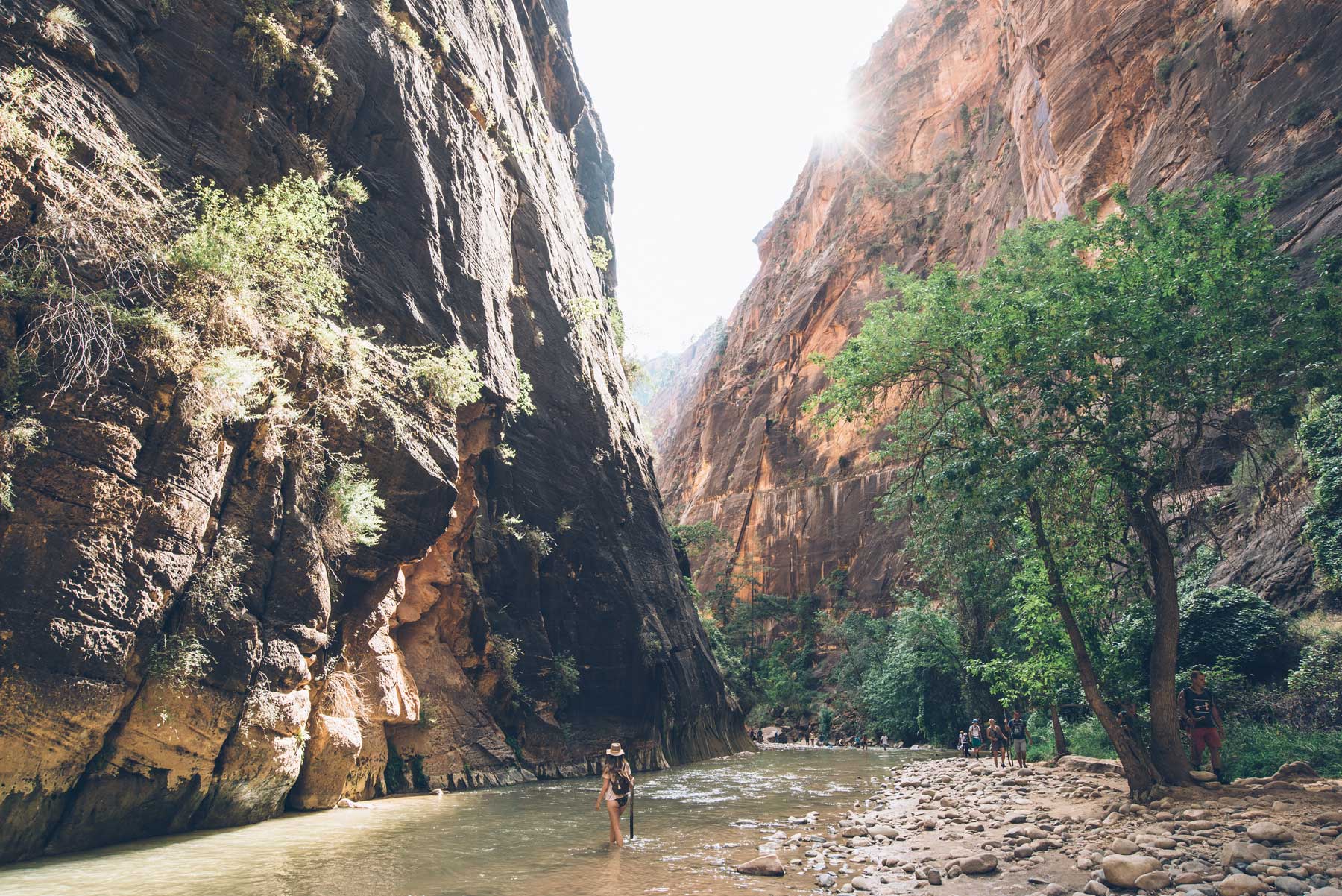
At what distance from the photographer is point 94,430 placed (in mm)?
7973

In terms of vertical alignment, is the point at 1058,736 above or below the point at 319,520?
below

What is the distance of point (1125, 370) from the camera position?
9.06 meters

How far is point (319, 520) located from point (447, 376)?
15.6 feet

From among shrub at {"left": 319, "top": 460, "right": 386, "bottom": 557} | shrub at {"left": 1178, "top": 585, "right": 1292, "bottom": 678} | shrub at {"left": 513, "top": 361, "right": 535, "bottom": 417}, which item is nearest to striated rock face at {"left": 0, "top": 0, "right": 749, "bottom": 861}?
shrub at {"left": 513, "top": 361, "right": 535, "bottom": 417}

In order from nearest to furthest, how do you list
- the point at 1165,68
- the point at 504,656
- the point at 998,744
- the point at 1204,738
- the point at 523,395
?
the point at 1204,738 → the point at 504,656 → the point at 998,744 → the point at 523,395 → the point at 1165,68

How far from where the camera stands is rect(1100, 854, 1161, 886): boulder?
5703 mm

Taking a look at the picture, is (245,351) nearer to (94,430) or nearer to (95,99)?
(94,430)

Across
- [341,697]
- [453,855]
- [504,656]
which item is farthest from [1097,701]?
[504,656]

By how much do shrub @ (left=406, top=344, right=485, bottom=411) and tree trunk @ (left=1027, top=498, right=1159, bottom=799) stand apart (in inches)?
467

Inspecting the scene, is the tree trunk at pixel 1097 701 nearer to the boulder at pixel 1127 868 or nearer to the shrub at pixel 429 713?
the boulder at pixel 1127 868

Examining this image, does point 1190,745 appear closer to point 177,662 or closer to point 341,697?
point 341,697

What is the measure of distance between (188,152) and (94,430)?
5991 millimetres

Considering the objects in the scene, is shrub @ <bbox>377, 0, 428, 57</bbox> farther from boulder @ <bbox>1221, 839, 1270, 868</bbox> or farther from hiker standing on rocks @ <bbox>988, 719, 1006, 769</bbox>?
hiker standing on rocks @ <bbox>988, 719, 1006, 769</bbox>

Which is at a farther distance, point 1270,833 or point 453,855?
point 453,855
